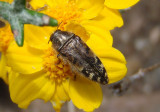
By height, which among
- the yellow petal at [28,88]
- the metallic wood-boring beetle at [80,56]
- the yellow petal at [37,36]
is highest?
the metallic wood-boring beetle at [80,56]

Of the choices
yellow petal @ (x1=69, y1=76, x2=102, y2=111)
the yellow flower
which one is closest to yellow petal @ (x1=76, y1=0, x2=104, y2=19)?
the yellow flower

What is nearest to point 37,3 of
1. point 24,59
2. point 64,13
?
point 64,13

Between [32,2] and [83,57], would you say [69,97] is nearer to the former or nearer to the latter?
[83,57]

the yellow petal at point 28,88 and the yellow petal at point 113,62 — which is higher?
the yellow petal at point 113,62

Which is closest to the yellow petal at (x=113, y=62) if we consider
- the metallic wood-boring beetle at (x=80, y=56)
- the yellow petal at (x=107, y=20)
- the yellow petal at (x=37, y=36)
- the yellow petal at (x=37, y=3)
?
the metallic wood-boring beetle at (x=80, y=56)

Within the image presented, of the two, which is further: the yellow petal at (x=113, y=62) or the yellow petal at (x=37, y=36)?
the yellow petal at (x=37, y=36)

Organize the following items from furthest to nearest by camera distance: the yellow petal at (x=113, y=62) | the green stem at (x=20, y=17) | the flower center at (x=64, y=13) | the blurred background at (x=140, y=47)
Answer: the blurred background at (x=140, y=47), the flower center at (x=64, y=13), the yellow petal at (x=113, y=62), the green stem at (x=20, y=17)

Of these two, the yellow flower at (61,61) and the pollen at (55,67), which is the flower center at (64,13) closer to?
the yellow flower at (61,61)
